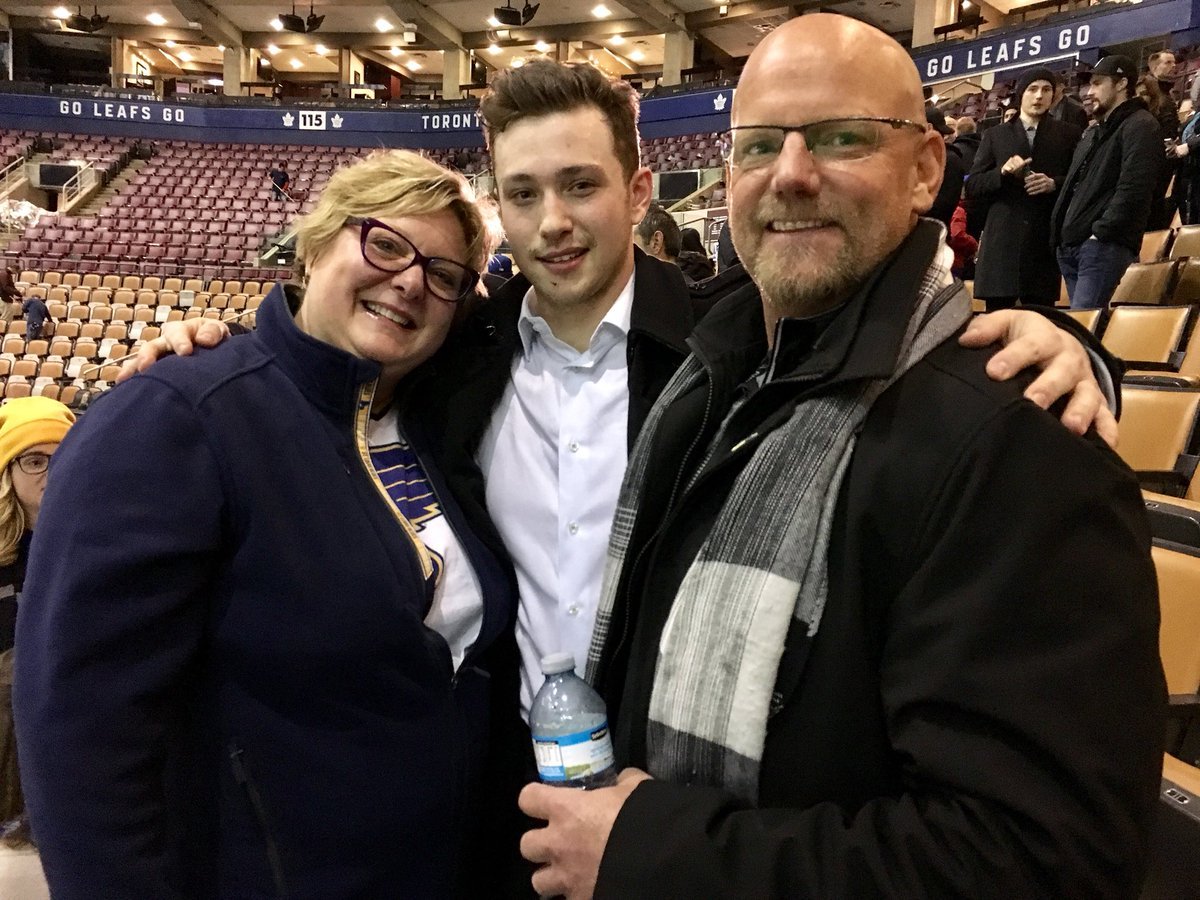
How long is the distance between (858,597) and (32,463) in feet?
8.08

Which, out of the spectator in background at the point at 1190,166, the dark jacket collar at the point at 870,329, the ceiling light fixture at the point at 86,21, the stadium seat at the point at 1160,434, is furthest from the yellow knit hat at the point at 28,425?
the ceiling light fixture at the point at 86,21

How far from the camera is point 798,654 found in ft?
2.99

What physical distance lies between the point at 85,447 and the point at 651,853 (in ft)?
3.01

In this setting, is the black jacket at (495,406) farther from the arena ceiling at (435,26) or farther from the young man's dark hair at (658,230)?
the arena ceiling at (435,26)

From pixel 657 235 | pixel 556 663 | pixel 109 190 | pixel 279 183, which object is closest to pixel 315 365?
pixel 556 663

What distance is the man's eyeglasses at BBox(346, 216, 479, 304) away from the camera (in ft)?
4.63

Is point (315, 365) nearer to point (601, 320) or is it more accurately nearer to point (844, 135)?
point (601, 320)

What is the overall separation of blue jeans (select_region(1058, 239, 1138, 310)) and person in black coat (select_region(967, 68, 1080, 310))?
95mm

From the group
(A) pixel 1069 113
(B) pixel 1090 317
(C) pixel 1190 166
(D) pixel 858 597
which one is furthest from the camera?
(C) pixel 1190 166

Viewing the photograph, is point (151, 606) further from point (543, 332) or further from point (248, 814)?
point (543, 332)

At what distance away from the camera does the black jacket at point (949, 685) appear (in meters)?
0.76

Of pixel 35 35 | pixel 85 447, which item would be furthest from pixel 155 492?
pixel 35 35

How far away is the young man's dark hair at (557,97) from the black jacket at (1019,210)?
338 centimetres

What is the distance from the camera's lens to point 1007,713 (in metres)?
0.76
